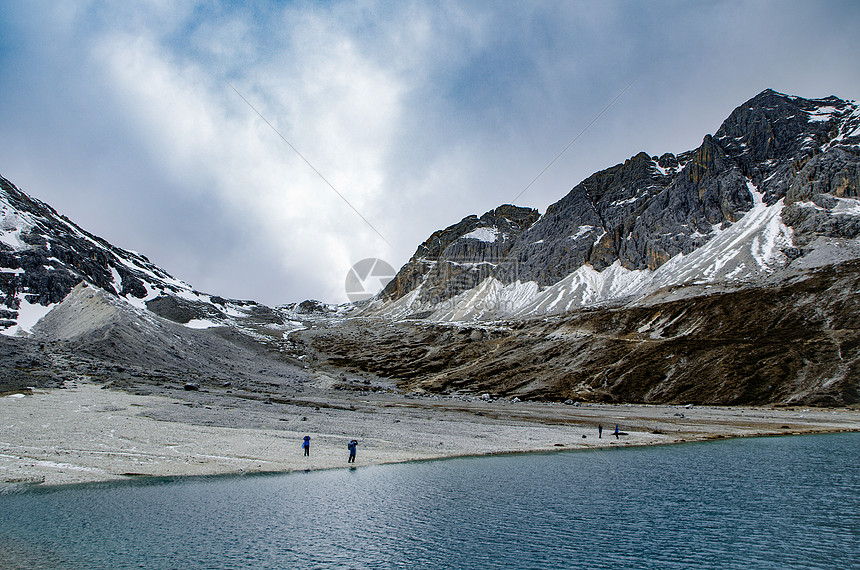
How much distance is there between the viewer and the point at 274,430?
49344 mm

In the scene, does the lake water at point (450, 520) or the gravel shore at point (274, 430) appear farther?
the gravel shore at point (274, 430)

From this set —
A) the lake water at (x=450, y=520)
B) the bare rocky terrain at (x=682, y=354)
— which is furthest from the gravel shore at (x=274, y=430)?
the bare rocky terrain at (x=682, y=354)

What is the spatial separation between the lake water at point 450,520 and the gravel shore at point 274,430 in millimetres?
4273

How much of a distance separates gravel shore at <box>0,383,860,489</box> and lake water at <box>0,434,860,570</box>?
4.27 meters

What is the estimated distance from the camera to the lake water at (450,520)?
63.0 feet

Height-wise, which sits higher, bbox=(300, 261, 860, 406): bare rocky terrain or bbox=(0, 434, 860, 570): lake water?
bbox=(300, 261, 860, 406): bare rocky terrain

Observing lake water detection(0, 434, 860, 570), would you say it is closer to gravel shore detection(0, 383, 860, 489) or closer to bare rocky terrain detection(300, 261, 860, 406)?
gravel shore detection(0, 383, 860, 489)

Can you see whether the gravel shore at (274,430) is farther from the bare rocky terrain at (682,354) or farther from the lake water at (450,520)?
the bare rocky terrain at (682,354)

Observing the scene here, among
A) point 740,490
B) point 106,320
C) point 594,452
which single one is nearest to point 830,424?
point 594,452

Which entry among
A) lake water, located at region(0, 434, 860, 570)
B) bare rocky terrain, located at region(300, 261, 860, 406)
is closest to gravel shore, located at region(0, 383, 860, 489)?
lake water, located at region(0, 434, 860, 570)

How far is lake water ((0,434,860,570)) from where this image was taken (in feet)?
63.0

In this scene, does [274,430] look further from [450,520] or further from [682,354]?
[682,354]

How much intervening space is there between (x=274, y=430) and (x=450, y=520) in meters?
30.3

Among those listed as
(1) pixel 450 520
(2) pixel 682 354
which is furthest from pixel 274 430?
(2) pixel 682 354
